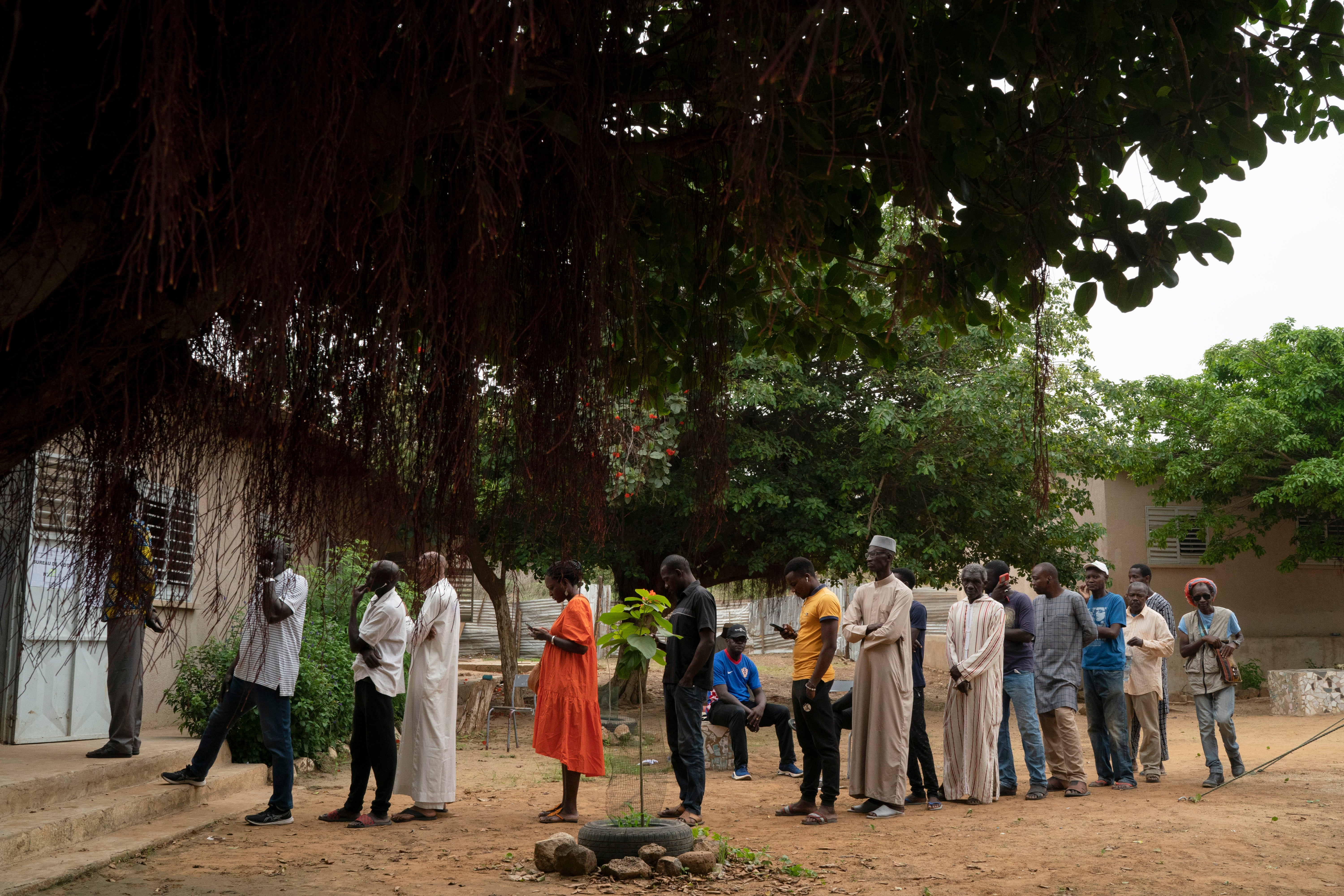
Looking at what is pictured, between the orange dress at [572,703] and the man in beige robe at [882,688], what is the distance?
1.99 m

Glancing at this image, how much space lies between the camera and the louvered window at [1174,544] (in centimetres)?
2261

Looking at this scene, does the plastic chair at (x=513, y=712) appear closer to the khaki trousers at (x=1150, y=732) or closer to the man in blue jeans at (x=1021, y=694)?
the man in blue jeans at (x=1021, y=694)

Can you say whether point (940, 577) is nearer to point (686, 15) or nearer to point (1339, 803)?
point (1339, 803)

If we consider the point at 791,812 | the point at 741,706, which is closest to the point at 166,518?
the point at 791,812

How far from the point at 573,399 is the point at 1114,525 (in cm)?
2217

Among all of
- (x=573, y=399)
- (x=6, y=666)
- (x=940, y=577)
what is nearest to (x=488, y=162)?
(x=573, y=399)

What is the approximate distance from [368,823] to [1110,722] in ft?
20.4

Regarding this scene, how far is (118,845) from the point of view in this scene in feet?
19.2

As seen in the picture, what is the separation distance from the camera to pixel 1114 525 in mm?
22578

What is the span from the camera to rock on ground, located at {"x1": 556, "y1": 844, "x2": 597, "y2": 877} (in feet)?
18.6

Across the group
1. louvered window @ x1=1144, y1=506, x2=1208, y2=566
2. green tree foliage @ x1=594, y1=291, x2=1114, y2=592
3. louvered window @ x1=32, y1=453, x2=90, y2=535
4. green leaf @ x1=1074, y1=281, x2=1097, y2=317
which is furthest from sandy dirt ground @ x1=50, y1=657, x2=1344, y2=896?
louvered window @ x1=1144, y1=506, x2=1208, y2=566

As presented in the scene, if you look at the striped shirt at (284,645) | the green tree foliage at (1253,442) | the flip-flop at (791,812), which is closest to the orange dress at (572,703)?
the flip-flop at (791,812)

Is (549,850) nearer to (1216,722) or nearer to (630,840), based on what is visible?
(630,840)

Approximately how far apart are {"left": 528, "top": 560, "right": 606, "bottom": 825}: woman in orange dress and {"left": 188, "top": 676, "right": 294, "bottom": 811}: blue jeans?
1679 mm
